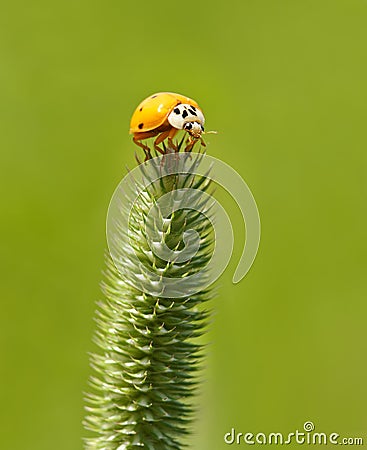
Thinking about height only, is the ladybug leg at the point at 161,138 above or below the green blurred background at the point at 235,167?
below

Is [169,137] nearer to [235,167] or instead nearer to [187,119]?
[187,119]

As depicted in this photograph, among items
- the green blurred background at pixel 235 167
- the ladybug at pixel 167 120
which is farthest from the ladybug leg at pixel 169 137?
the green blurred background at pixel 235 167

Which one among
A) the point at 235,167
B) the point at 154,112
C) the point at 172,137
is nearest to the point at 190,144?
the point at 172,137

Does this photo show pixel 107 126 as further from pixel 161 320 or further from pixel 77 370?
pixel 161 320

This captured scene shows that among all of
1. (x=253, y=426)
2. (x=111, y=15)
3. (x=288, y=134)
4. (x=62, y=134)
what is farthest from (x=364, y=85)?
(x=253, y=426)

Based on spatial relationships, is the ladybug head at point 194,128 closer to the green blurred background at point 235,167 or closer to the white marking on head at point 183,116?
the white marking on head at point 183,116

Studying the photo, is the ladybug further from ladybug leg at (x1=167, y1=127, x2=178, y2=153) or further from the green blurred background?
the green blurred background
